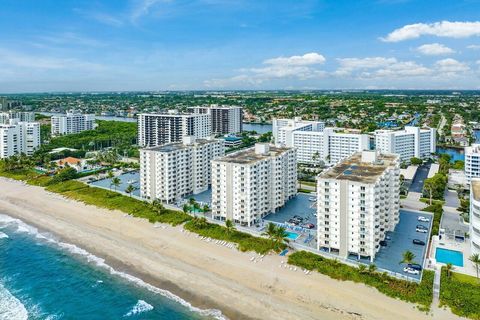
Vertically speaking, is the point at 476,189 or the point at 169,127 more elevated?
the point at 169,127

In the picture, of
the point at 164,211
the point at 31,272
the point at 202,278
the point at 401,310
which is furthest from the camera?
the point at 164,211

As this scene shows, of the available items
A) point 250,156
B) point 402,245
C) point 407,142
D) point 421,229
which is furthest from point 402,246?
point 407,142

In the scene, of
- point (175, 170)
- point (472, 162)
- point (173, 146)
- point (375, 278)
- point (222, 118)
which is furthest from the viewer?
point (222, 118)

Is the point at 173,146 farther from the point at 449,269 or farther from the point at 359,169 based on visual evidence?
the point at 449,269

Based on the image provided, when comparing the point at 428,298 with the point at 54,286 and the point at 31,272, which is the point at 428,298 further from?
the point at 31,272

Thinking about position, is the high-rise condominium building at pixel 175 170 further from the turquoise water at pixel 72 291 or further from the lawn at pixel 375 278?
the lawn at pixel 375 278

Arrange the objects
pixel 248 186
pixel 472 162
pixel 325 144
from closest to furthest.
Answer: pixel 248 186 < pixel 472 162 < pixel 325 144

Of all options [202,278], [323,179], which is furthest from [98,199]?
[323,179]

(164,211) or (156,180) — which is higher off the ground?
(156,180)
